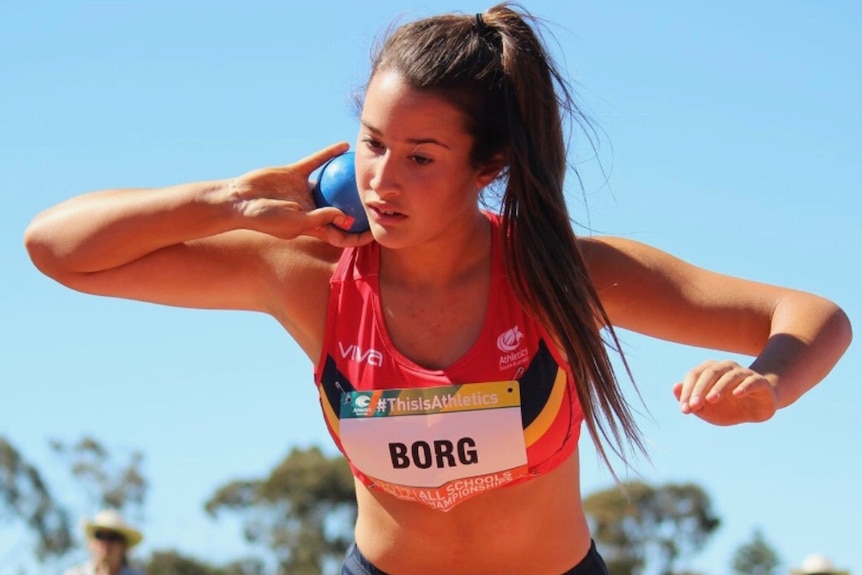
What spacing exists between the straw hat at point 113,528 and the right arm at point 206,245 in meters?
6.00

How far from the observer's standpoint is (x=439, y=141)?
13.8 feet

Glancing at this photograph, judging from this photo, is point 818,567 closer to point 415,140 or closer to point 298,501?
point 415,140

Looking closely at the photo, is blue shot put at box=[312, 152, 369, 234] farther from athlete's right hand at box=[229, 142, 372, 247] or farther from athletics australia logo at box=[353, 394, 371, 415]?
athletics australia logo at box=[353, 394, 371, 415]

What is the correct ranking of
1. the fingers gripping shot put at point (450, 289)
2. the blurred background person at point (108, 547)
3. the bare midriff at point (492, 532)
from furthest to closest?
the blurred background person at point (108, 547) → the bare midriff at point (492, 532) → the fingers gripping shot put at point (450, 289)

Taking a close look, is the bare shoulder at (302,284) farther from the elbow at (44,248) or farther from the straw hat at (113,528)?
the straw hat at (113,528)

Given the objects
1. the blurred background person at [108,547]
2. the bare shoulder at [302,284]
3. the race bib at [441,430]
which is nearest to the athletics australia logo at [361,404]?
the race bib at [441,430]

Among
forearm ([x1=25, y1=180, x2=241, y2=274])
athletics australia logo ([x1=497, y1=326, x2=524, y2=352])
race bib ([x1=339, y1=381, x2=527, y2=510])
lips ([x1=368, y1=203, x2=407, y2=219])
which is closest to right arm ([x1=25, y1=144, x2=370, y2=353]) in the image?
forearm ([x1=25, y1=180, x2=241, y2=274])

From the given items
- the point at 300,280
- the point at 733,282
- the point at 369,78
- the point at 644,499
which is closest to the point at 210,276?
the point at 300,280

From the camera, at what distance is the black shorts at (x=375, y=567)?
4.55m

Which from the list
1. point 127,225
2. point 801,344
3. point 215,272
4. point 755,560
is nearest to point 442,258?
point 215,272

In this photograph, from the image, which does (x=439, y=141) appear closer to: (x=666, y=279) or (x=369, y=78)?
(x=369, y=78)

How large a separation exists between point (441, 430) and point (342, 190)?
813mm

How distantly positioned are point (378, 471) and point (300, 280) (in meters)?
0.65

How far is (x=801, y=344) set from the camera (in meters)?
4.20
